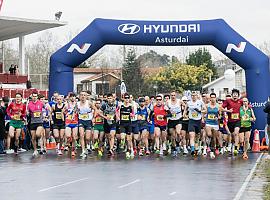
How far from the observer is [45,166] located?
17719 millimetres

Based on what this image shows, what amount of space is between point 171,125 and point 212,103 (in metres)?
1.60

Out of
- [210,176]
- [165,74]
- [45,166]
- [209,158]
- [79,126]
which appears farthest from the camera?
[165,74]

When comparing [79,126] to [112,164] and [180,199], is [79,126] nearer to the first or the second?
[112,164]

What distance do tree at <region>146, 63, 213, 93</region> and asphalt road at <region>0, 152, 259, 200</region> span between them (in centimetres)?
5797

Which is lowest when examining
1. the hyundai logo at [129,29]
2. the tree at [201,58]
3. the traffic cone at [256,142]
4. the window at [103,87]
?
the traffic cone at [256,142]

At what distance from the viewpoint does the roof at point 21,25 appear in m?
36.3

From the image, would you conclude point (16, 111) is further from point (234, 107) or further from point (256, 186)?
point (256, 186)

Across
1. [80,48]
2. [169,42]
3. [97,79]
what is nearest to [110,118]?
[80,48]

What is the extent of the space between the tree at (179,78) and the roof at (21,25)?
37.9 metres

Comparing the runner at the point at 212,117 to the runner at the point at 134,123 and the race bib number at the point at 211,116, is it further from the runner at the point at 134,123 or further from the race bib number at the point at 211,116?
the runner at the point at 134,123

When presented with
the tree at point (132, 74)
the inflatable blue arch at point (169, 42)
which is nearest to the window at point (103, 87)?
the tree at point (132, 74)

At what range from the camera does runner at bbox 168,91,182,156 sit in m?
21.6

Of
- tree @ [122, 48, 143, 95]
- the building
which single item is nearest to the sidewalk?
tree @ [122, 48, 143, 95]

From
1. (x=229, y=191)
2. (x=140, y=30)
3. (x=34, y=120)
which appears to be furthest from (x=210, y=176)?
(x=140, y=30)
